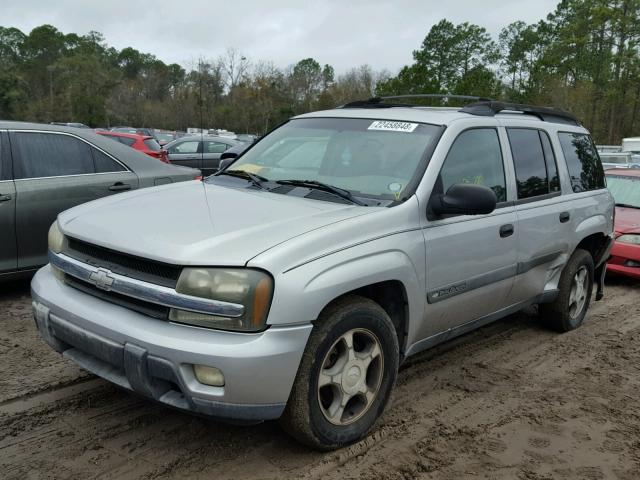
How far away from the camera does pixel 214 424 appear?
11.2 feet

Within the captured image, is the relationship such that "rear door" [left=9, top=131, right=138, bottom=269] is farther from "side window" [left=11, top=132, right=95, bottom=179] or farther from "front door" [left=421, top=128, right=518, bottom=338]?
"front door" [left=421, top=128, right=518, bottom=338]

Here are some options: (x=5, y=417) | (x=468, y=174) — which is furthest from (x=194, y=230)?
(x=468, y=174)

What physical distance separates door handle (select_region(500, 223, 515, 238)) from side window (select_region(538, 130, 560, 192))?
84 centimetres

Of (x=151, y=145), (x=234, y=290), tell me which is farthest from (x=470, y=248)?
(x=151, y=145)

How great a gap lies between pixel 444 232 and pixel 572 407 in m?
1.46

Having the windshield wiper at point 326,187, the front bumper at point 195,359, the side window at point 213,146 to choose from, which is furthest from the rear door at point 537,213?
the side window at point 213,146

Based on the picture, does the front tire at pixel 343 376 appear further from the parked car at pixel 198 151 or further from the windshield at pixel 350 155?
the parked car at pixel 198 151

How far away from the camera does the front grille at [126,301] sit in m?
2.81

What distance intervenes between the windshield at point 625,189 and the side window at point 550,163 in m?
4.41

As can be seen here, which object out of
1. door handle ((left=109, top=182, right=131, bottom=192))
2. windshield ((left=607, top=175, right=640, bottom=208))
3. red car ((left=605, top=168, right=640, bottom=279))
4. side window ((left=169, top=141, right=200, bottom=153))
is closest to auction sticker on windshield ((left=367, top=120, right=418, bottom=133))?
door handle ((left=109, top=182, right=131, bottom=192))

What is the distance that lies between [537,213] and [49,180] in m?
4.20

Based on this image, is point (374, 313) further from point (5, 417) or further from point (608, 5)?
point (608, 5)

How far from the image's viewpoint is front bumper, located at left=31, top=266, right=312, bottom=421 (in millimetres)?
2637

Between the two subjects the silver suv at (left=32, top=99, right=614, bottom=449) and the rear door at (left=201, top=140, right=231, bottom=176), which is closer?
the silver suv at (left=32, top=99, right=614, bottom=449)
